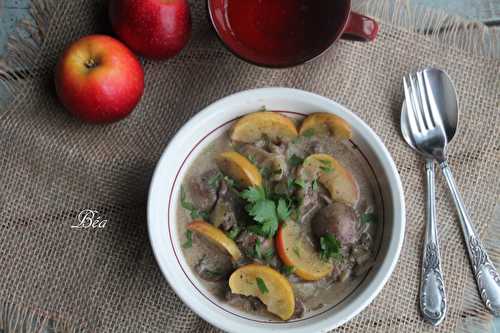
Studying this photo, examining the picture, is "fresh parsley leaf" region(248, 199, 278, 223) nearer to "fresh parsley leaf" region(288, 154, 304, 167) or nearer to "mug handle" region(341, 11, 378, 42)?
"fresh parsley leaf" region(288, 154, 304, 167)

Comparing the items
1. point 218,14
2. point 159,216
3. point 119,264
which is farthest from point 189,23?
point 119,264

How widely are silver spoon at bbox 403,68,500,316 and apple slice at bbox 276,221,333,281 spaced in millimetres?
543

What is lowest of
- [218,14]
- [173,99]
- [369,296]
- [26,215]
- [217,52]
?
[26,215]

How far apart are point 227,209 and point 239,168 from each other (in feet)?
0.45

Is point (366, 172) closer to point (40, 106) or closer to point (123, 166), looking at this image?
point (123, 166)

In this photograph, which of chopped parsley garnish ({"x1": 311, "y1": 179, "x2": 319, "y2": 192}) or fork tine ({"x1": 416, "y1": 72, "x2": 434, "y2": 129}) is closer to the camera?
chopped parsley garnish ({"x1": 311, "y1": 179, "x2": 319, "y2": 192})

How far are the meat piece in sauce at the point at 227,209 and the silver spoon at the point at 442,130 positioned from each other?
0.66 metres

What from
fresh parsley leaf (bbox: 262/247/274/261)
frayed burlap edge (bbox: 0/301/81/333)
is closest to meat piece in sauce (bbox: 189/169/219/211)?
fresh parsley leaf (bbox: 262/247/274/261)

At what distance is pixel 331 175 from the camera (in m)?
1.73

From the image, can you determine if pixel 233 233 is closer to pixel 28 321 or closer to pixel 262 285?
pixel 262 285

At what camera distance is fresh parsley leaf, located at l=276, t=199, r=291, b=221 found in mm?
1678

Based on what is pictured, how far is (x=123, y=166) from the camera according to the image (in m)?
1.92

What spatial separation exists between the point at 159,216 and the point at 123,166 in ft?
1.07

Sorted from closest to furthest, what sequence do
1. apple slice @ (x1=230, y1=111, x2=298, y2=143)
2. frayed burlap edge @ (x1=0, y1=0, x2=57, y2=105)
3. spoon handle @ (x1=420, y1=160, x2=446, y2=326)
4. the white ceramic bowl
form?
1. the white ceramic bowl
2. apple slice @ (x1=230, y1=111, x2=298, y2=143)
3. spoon handle @ (x1=420, y1=160, x2=446, y2=326)
4. frayed burlap edge @ (x1=0, y1=0, x2=57, y2=105)
